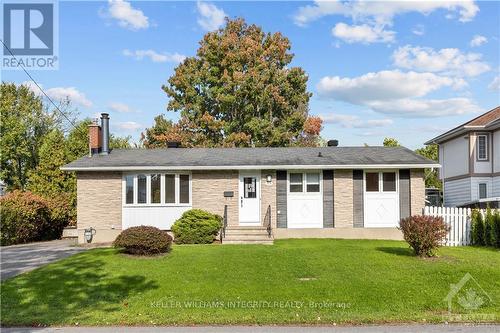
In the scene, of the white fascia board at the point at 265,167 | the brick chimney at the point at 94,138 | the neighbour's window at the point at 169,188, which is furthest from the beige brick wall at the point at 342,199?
the brick chimney at the point at 94,138

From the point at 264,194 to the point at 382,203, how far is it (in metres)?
5.05

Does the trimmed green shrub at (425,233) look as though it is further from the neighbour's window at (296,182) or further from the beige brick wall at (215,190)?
the beige brick wall at (215,190)

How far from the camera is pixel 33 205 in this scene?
2061 centimetres

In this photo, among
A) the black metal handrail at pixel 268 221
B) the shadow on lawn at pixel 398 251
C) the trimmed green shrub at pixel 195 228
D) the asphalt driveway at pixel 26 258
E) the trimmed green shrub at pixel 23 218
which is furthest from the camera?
the trimmed green shrub at pixel 23 218

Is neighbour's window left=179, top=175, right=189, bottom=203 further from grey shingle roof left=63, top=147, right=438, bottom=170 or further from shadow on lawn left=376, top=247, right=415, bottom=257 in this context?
shadow on lawn left=376, top=247, right=415, bottom=257

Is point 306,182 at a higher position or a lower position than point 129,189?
higher

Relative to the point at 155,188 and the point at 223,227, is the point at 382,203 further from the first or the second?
the point at 155,188

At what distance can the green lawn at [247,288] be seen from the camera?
24.7ft

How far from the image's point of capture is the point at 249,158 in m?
19.5

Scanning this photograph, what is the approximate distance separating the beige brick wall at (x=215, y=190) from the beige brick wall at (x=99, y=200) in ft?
10.8

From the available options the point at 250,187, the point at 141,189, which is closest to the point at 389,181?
the point at 250,187

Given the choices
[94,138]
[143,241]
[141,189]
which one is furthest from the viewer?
[94,138]

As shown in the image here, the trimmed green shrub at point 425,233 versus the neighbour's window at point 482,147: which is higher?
the neighbour's window at point 482,147

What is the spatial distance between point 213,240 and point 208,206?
1715 mm
